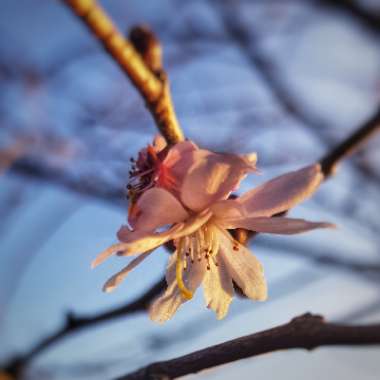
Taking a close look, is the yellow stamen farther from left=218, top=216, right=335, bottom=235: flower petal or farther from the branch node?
the branch node

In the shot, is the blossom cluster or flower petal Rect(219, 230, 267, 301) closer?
the blossom cluster

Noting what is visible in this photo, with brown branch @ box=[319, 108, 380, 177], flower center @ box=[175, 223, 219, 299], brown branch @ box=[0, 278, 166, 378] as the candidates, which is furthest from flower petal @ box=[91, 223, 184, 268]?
brown branch @ box=[319, 108, 380, 177]

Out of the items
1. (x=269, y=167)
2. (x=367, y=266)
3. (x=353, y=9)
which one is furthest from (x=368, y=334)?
(x=367, y=266)

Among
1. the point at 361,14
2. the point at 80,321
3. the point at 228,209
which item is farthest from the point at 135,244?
the point at 361,14

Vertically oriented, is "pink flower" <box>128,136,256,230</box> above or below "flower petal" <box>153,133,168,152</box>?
below

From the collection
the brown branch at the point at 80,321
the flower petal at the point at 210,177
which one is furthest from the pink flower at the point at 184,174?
the brown branch at the point at 80,321

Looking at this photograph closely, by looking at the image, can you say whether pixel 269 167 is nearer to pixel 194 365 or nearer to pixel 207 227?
pixel 207 227

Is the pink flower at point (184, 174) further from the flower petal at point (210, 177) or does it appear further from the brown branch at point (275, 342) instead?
the brown branch at point (275, 342)
